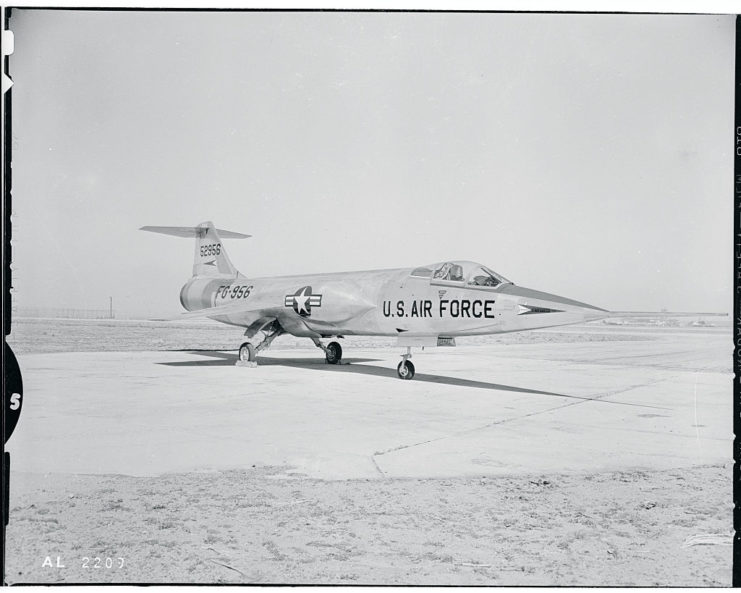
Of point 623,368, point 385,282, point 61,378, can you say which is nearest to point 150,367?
point 61,378

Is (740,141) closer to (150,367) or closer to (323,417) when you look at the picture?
(323,417)

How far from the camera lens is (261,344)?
13875mm

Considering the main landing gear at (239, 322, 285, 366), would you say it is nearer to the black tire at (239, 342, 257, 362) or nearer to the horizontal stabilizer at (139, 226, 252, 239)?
the black tire at (239, 342, 257, 362)

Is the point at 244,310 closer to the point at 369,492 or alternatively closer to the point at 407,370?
the point at 407,370

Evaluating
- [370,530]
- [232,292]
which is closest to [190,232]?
[232,292]

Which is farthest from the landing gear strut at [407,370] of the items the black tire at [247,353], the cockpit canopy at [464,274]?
the black tire at [247,353]

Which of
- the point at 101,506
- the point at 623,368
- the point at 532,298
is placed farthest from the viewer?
the point at 623,368

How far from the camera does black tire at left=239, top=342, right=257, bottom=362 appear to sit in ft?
45.9

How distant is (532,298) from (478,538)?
567 centimetres

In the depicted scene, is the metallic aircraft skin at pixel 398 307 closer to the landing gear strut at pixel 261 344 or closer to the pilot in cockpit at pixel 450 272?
the pilot in cockpit at pixel 450 272

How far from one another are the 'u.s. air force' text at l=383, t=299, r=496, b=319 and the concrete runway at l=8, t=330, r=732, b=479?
4.40ft

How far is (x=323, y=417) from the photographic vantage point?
735 cm

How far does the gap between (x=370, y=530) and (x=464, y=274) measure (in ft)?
21.8

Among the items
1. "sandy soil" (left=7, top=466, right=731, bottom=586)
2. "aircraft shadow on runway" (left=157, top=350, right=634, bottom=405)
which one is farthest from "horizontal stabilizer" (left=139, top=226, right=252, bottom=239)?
"sandy soil" (left=7, top=466, right=731, bottom=586)
